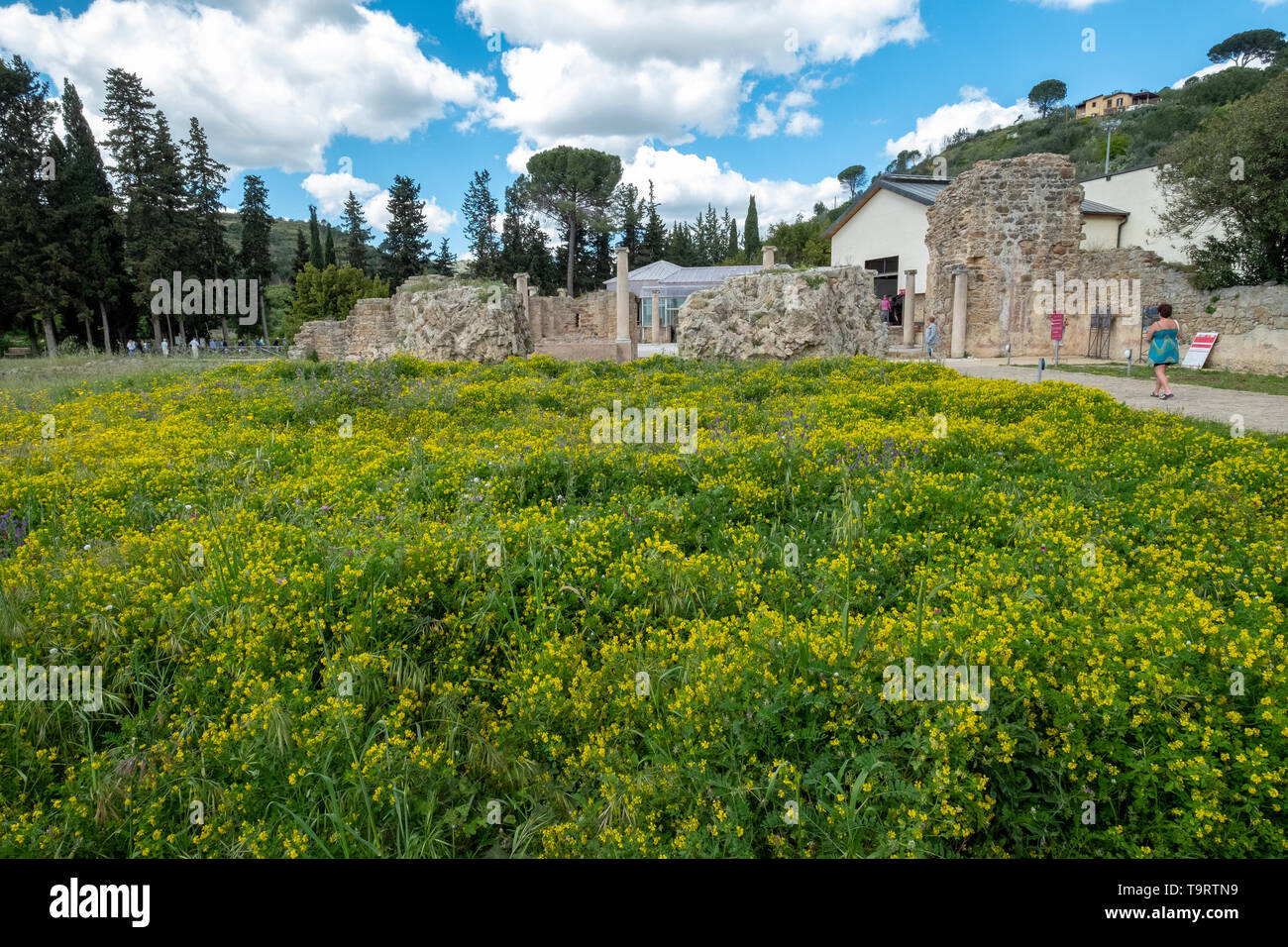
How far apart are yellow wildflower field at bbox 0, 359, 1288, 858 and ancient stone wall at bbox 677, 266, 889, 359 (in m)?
7.61

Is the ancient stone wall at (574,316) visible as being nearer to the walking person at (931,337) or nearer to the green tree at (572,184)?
the walking person at (931,337)

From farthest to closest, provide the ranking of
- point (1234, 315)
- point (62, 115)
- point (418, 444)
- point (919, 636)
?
point (62, 115), point (1234, 315), point (418, 444), point (919, 636)

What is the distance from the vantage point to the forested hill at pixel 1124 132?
46219mm

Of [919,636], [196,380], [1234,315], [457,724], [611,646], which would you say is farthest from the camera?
[1234,315]

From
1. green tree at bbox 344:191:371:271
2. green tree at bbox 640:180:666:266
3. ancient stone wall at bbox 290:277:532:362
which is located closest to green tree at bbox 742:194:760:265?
green tree at bbox 640:180:666:266

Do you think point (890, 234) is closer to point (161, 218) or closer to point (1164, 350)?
point (1164, 350)

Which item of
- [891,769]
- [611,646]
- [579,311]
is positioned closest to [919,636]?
[891,769]

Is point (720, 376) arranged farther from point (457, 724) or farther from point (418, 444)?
point (457, 724)

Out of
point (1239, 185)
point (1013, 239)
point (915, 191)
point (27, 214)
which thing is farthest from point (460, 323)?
point (27, 214)

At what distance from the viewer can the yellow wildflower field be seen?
9.24 feet

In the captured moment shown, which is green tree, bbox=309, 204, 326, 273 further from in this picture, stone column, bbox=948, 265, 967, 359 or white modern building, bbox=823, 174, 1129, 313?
stone column, bbox=948, 265, 967, 359

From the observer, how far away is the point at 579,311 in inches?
1474

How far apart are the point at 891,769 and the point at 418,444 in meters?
6.29
